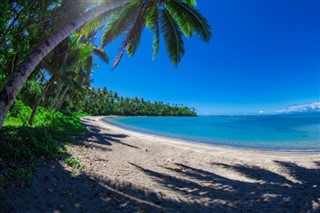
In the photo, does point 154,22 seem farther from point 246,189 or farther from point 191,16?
point 246,189

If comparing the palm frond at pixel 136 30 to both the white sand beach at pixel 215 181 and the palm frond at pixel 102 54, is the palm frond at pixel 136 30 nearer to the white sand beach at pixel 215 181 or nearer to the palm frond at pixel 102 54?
the white sand beach at pixel 215 181

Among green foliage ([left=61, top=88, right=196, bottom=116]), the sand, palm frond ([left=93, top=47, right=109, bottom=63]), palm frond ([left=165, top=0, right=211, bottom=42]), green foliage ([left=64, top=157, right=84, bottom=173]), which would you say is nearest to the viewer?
the sand

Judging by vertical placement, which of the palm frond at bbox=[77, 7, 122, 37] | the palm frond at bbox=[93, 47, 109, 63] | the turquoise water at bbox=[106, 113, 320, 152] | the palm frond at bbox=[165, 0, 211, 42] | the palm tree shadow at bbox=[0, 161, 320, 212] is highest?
the palm frond at bbox=[93, 47, 109, 63]

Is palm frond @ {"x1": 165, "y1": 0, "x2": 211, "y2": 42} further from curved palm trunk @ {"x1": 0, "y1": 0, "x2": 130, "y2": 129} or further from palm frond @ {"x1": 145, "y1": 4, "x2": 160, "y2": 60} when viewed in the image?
curved palm trunk @ {"x1": 0, "y1": 0, "x2": 130, "y2": 129}

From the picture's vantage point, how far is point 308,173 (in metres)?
8.65

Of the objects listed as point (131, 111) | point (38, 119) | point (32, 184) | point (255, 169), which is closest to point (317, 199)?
point (255, 169)

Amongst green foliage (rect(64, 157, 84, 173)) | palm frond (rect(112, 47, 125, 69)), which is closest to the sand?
green foliage (rect(64, 157, 84, 173))

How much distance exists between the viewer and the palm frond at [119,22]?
10586 mm

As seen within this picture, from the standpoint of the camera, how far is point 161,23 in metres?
10.7

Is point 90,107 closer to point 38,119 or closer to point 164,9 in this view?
point 38,119

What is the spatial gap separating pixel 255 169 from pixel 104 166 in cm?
638

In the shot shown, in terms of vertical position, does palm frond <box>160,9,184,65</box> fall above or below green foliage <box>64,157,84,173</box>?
above

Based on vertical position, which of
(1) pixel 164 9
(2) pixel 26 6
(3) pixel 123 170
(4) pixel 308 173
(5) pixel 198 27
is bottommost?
(3) pixel 123 170

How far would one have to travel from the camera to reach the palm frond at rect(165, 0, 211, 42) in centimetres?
974
